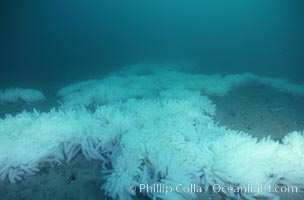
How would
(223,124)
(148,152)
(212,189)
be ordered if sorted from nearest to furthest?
1. (212,189)
2. (148,152)
3. (223,124)

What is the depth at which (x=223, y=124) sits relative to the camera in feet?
20.9

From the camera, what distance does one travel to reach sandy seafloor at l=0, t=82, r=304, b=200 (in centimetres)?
342

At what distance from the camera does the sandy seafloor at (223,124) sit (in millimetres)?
3418

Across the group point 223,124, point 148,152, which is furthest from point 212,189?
point 223,124

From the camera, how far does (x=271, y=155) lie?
379 centimetres

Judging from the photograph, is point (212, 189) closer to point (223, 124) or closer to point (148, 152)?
point (148, 152)

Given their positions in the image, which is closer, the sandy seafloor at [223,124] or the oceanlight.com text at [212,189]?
the oceanlight.com text at [212,189]

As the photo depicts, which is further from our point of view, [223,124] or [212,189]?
[223,124]

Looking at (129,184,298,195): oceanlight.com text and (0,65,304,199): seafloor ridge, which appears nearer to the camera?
(129,184,298,195): oceanlight.com text

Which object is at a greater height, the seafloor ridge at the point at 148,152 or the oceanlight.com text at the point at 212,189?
the seafloor ridge at the point at 148,152

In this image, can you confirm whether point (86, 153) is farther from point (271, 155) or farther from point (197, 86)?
point (197, 86)

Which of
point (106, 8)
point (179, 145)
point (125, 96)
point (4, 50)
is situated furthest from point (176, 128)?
point (106, 8)

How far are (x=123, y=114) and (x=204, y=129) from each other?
1.65m

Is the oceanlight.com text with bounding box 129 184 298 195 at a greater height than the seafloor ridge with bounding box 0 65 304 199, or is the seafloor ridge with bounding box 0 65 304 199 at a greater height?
the seafloor ridge with bounding box 0 65 304 199
